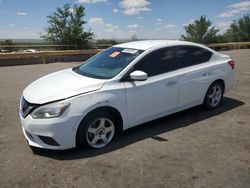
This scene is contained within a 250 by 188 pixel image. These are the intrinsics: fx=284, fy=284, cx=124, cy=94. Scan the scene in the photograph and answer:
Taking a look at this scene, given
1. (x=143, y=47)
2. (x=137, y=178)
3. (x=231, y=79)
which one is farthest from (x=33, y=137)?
(x=231, y=79)

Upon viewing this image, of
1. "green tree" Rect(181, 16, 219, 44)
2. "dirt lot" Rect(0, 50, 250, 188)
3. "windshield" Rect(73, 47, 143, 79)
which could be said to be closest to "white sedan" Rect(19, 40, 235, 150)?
"windshield" Rect(73, 47, 143, 79)

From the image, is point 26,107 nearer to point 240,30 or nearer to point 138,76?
point 138,76

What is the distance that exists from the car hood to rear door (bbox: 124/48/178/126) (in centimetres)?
62

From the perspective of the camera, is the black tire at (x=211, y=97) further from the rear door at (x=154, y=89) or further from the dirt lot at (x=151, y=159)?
the rear door at (x=154, y=89)

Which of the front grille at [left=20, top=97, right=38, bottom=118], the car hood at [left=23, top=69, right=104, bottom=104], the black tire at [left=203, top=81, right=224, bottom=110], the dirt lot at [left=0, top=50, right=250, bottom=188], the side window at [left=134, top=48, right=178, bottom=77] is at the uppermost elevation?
the side window at [left=134, top=48, right=178, bottom=77]

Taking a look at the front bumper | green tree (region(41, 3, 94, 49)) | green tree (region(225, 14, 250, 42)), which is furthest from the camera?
green tree (region(225, 14, 250, 42))

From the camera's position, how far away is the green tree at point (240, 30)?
154ft

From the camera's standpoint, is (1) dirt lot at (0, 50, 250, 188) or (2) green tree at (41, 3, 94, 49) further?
(2) green tree at (41, 3, 94, 49)

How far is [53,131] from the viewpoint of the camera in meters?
4.02

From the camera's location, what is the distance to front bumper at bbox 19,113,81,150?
13.1ft

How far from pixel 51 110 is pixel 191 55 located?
3206 millimetres

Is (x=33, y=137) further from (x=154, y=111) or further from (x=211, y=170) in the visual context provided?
(x=211, y=170)

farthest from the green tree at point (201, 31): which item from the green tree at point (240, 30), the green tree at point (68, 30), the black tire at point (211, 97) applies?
the black tire at point (211, 97)

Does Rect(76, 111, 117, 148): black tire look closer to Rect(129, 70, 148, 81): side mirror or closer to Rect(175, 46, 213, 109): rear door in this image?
Rect(129, 70, 148, 81): side mirror
